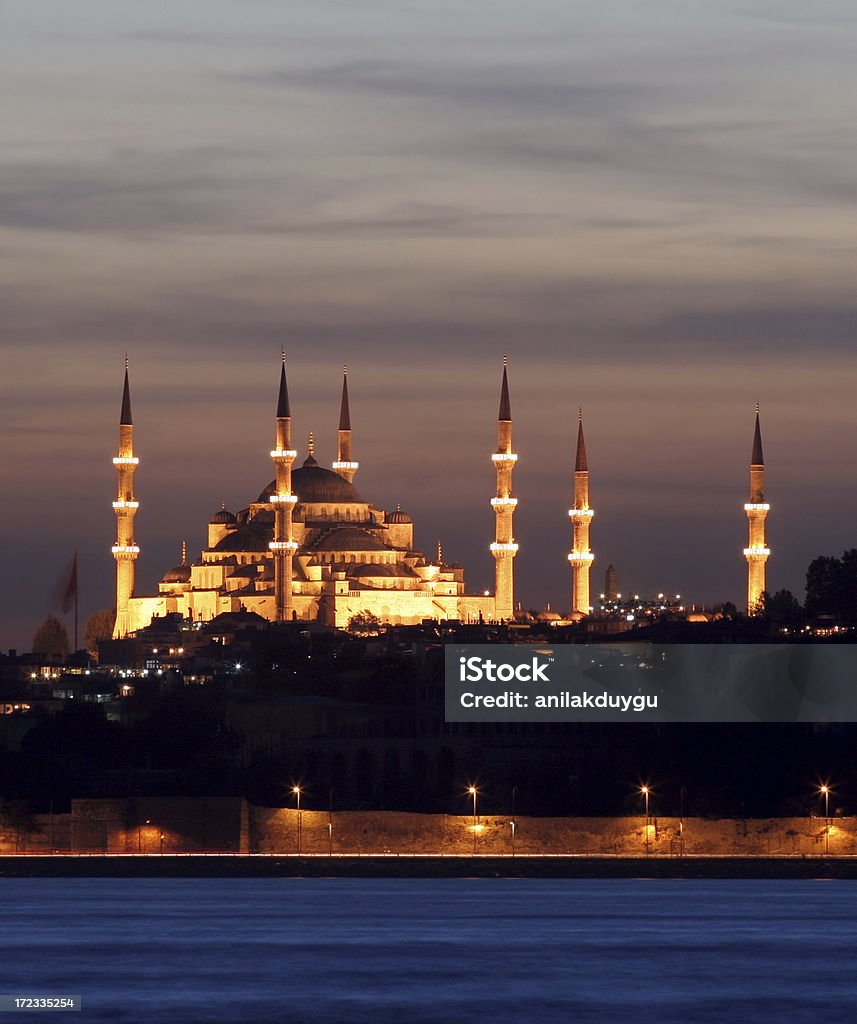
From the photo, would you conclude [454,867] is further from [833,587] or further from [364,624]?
[364,624]

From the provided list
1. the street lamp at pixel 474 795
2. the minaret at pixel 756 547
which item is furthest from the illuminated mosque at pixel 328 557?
the street lamp at pixel 474 795

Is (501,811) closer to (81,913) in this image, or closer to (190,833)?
(190,833)

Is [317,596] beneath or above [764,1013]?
above

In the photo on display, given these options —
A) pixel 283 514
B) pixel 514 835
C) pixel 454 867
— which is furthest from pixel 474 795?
pixel 283 514

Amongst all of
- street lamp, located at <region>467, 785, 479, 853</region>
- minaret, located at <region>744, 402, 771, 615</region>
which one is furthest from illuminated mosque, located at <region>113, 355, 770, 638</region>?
street lamp, located at <region>467, 785, 479, 853</region>

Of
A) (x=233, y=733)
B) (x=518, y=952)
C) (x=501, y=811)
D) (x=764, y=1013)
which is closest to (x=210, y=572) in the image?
(x=233, y=733)

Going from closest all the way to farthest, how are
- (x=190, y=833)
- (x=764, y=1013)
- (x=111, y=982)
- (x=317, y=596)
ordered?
(x=764, y=1013) → (x=111, y=982) → (x=190, y=833) → (x=317, y=596)

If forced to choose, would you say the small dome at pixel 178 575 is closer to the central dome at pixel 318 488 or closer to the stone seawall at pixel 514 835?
the central dome at pixel 318 488
